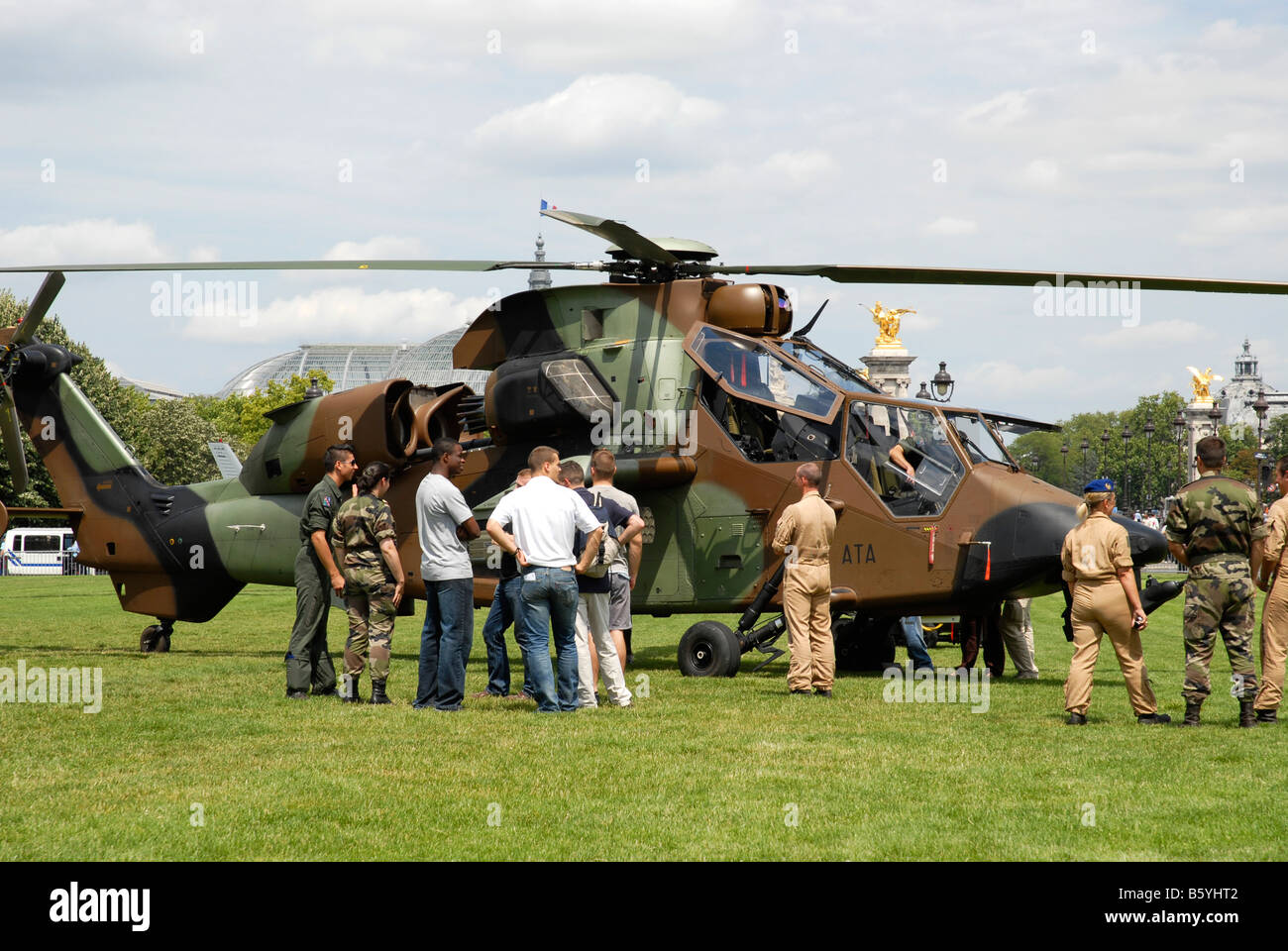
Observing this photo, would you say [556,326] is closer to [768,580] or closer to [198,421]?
[768,580]

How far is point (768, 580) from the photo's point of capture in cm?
1403

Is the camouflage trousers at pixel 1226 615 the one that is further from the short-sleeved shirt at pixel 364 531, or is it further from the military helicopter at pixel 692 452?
the short-sleeved shirt at pixel 364 531

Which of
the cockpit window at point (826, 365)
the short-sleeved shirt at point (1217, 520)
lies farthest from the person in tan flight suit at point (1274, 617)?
the cockpit window at point (826, 365)

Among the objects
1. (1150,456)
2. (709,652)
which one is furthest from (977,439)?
(1150,456)

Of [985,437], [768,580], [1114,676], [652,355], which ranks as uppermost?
[652,355]

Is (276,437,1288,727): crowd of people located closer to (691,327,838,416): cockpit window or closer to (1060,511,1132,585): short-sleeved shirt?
(1060,511,1132,585): short-sleeved shirt

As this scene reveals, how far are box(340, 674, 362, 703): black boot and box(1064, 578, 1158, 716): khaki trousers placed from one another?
5.81 meters

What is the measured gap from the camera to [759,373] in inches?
562

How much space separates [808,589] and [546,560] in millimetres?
2665

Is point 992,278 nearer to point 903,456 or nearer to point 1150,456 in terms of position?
point 903,456

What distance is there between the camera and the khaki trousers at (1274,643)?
10.1 meters

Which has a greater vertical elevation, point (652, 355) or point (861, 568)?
point (652, 355)

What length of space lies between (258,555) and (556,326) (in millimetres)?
5107
